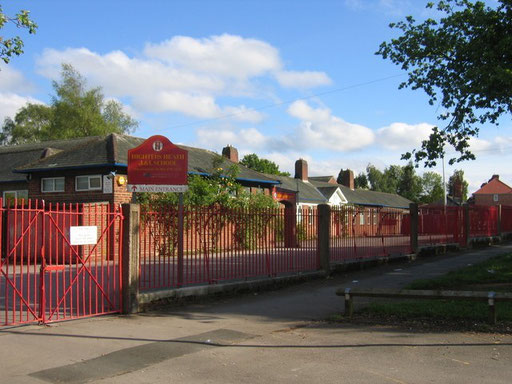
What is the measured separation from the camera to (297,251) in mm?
14430

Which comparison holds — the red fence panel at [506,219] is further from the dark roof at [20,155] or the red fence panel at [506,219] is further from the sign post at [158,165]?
the sign post at [158,165]

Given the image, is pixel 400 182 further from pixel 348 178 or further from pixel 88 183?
pixel 88 183

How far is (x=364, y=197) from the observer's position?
55469mm

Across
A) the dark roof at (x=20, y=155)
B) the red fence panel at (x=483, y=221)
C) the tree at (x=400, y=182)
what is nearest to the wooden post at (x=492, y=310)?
the red fence panel at (x=483, y=221)

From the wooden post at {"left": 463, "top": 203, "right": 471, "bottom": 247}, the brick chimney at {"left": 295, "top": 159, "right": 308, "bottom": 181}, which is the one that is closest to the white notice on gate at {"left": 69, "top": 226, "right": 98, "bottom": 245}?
the wooden post at {"left": 463, "top": 203, "right": 471, "bottom": 247}

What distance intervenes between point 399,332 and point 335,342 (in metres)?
1.22

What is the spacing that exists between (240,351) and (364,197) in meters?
49.8

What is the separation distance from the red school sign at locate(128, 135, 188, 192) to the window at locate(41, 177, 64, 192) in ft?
44.6

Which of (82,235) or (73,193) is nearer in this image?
(82,235)

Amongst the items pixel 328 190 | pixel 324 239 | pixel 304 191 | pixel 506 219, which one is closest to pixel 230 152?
pixel 304 191

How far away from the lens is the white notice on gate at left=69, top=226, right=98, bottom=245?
8797 millimetres

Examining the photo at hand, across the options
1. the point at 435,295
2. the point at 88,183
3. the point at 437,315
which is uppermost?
the point at 88,183

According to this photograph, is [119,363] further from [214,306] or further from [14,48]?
[14,48]

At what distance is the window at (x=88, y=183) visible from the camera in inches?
873
